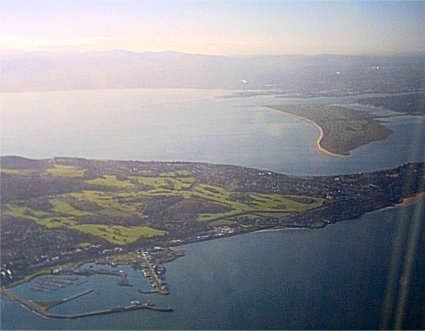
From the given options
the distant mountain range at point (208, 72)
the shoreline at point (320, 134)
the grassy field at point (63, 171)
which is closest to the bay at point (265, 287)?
the shoreline at point (320, 134)

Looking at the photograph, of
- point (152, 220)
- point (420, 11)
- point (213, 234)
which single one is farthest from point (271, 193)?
point (420, 11)

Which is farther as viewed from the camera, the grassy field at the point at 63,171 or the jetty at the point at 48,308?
the grassy field at the point at 63,171

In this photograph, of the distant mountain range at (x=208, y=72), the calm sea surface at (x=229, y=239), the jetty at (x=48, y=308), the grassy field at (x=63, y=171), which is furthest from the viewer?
the distant mountain range at (x=208, y=72)

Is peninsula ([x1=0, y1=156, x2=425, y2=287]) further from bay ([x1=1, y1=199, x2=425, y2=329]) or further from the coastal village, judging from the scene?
bay ([x1=1, y1=199, x2=425, y2=329])

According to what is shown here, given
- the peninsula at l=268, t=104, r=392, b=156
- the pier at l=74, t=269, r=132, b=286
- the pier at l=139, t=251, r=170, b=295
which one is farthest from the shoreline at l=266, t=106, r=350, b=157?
the pier at l=74, t=269, r=132, b=286

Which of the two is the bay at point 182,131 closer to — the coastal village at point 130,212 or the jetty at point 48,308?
the coastal village at point 130,212

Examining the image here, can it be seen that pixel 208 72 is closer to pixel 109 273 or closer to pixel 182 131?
pixel 182 131

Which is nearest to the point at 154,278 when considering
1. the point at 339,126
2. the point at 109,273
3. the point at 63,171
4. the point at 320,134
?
the point at 109,273

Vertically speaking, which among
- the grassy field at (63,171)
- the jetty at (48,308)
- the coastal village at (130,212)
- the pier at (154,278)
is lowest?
the jetty at (48,308)
